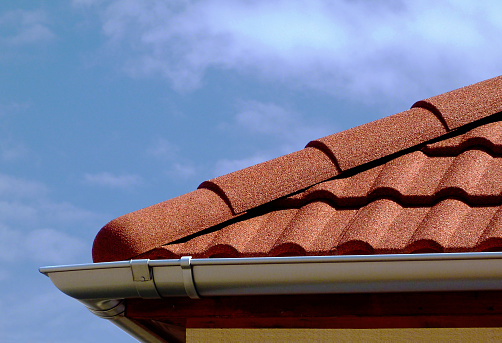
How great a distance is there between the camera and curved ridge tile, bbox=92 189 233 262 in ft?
9.39

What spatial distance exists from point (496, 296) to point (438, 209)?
17.5 inches

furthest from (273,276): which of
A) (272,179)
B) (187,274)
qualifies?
(272,179)

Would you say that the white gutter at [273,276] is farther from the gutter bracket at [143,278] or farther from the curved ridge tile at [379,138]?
the curved ridge tile at [379,138]

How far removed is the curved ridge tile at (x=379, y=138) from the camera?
3.37 meters

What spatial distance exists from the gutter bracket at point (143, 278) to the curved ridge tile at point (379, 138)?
112cm

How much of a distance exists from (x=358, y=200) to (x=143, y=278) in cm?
101

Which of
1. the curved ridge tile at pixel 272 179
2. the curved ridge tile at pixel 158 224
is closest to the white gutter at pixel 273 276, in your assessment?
the curved ridge tile at pixel 158 224

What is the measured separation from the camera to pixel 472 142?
3361 mm

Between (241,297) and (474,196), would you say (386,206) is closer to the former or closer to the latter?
(474,196)

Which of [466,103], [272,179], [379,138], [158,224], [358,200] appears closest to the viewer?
[158,224]

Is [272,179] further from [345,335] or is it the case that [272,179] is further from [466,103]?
[466,103]

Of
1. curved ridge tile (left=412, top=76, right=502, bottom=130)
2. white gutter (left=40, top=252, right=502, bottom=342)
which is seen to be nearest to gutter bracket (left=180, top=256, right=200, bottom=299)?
white gutter (left=40, top=252, right=502, bottom=342)

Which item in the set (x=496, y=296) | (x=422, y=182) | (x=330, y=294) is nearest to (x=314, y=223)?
(x=330, y=294)

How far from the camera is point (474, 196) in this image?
284 centimetres
